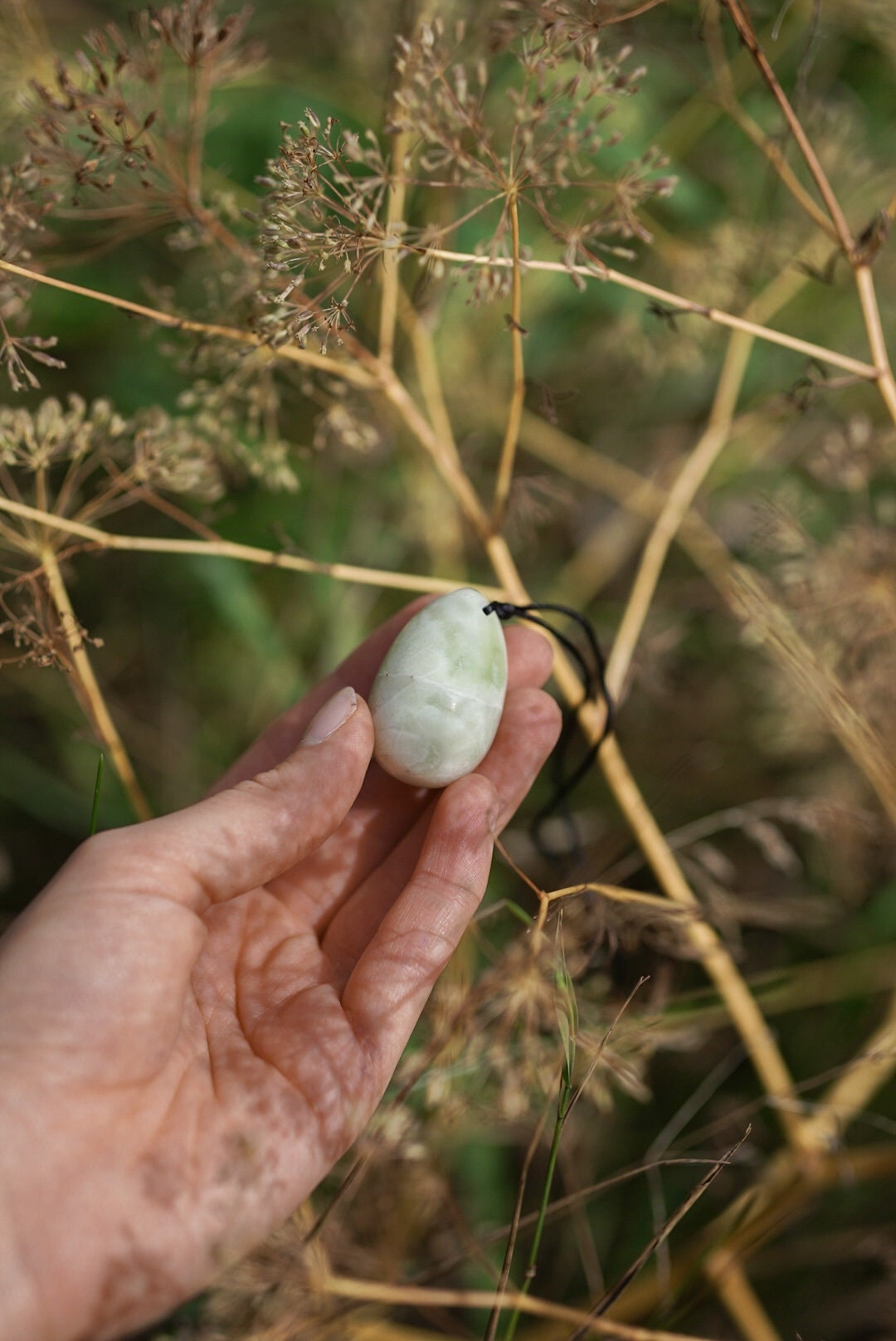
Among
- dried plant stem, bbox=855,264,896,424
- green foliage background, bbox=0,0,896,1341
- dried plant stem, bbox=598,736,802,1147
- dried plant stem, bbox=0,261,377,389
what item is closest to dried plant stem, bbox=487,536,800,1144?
dried plant stem, bbox=598,736,802,1147

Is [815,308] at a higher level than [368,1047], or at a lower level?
higher

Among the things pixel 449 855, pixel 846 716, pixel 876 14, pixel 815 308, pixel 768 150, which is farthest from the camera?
pixel 815 308

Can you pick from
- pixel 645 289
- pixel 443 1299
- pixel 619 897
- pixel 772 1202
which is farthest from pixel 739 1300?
pixel 645 289

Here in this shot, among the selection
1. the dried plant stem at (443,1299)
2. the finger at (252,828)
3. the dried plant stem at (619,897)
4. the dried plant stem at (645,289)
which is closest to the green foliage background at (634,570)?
the dried plant stem at (619,897)

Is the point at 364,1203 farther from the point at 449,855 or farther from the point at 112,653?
the point at 112,653

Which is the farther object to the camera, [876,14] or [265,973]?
[876,14]

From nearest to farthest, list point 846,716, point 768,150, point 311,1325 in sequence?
point 311,1325 < point 768,150 < point 846,716

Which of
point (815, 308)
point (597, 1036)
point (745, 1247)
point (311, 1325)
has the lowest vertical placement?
point (745, 1247)

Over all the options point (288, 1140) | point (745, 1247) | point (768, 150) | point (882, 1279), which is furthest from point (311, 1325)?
point (768, 150)
